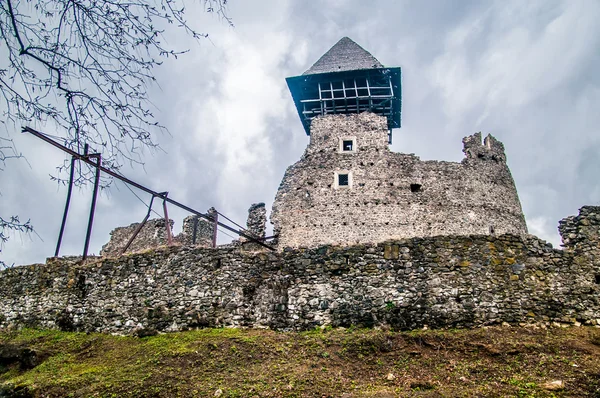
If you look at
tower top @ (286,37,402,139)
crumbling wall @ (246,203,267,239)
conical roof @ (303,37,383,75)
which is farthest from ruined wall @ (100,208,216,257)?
conical roof @ (303,37,383,75)

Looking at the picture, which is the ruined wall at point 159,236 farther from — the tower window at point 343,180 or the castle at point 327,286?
the castle at point 327,286

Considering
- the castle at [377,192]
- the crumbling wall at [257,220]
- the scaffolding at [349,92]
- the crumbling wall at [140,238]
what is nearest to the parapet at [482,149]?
the castle at [377,192]

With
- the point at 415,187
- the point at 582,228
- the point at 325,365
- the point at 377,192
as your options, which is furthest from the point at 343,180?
the point at 325,365

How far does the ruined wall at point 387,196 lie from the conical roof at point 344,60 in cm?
676

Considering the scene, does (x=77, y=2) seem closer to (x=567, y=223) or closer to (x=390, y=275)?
(x=390, y=275)

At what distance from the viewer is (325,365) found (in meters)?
9.58

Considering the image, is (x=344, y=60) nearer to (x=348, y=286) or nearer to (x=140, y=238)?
(x=140, y=238)

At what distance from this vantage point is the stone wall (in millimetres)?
10961

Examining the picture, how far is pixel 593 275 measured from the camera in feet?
37.0

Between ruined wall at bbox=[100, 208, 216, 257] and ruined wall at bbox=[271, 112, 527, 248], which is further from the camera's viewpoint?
ruined wall at bbox=[100, 208, 216, 257]

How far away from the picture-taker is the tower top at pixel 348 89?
30.5 metres

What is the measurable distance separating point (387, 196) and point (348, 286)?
13343mm

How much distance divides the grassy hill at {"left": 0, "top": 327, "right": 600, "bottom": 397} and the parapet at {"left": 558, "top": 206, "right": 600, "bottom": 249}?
2427 mm

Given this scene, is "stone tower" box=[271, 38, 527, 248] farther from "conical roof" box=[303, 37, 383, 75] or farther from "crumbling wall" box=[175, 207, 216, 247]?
"crumbling wall" box=[175, 207, 216, 247]
